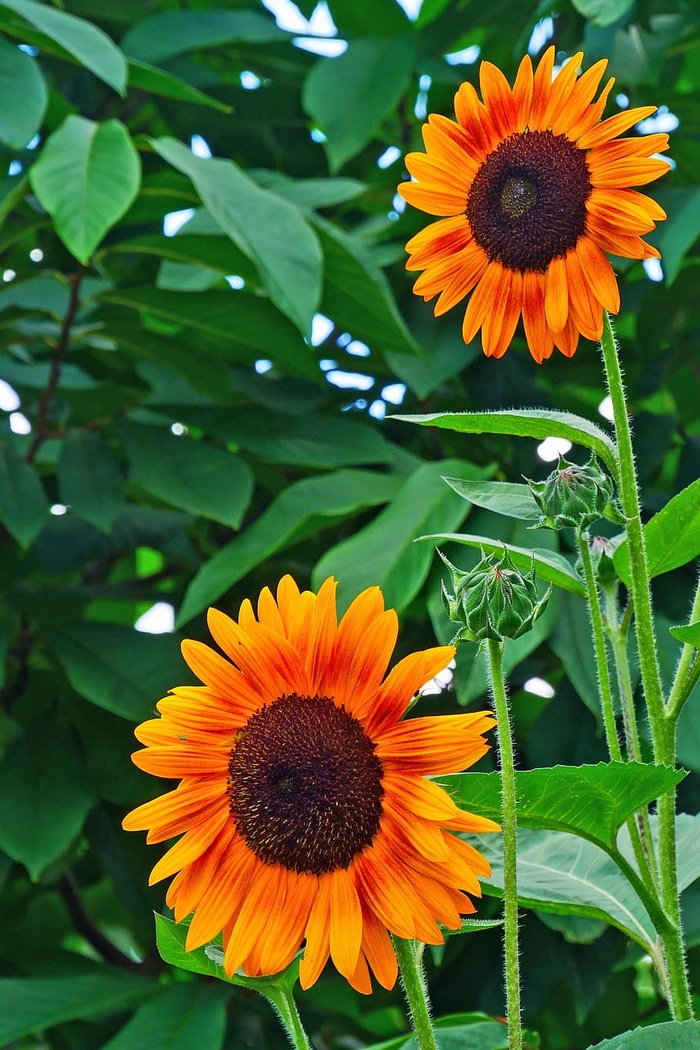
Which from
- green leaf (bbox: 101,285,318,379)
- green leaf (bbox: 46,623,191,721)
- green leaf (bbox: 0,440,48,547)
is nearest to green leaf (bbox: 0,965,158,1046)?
green leaf (bbox: 46,623,191,721)

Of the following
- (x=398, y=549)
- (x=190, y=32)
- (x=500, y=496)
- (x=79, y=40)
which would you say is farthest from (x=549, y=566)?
(x=190, y=32)

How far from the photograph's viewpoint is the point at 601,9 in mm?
697

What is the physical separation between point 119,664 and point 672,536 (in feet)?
1.82

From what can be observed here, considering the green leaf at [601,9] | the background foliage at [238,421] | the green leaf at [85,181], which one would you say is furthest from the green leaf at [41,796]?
the green leaf at [601,9]

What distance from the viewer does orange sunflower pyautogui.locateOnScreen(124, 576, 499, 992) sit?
26 centimetres

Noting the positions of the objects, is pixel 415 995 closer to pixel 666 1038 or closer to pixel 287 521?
pixel 666 1038

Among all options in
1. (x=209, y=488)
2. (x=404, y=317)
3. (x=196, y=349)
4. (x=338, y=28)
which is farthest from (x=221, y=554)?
(x=338, y=28)

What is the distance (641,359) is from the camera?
100 cm

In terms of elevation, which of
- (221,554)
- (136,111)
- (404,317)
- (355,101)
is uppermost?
(136,111)

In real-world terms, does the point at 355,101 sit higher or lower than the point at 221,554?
higher

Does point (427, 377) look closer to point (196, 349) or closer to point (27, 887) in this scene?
point (196, 349)

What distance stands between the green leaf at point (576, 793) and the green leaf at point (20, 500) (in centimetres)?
54

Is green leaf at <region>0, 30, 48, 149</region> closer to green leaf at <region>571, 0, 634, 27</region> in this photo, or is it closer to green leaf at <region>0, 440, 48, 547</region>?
green leaf at <region>0, 440, 48, 547</region>

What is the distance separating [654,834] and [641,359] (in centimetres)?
68
